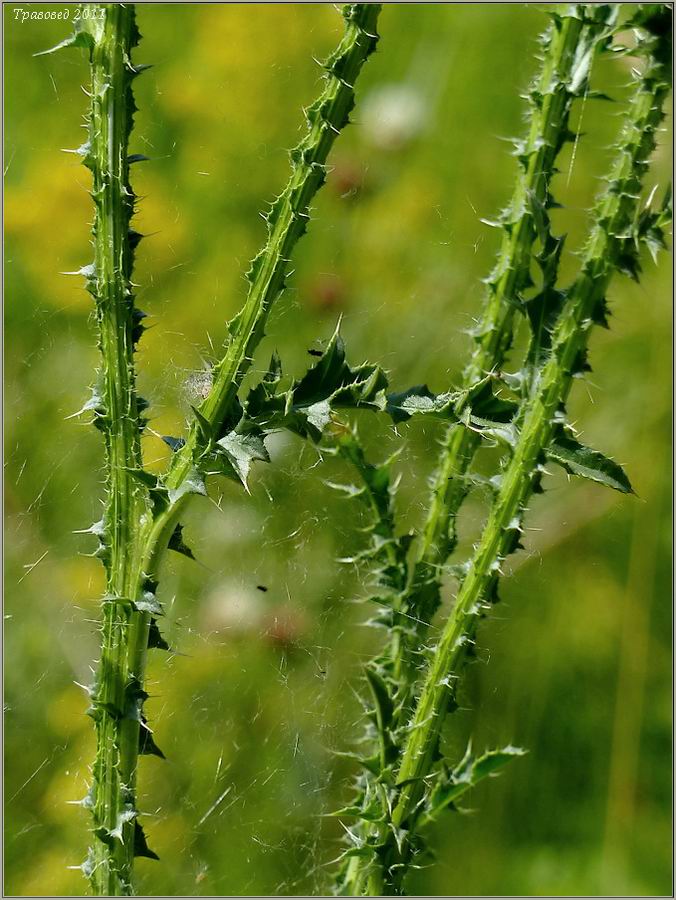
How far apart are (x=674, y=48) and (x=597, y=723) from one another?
1.54 m

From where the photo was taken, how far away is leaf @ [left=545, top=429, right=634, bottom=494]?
860mm

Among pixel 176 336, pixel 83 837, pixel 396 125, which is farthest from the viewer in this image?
pixel 396 125

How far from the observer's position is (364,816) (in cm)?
84

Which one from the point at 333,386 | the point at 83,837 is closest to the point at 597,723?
the point at 83,837

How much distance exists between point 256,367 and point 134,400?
0.70ft

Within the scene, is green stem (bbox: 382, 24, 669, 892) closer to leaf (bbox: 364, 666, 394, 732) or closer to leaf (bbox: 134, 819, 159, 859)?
leaf (bbox: 364, 666, 394, 732)

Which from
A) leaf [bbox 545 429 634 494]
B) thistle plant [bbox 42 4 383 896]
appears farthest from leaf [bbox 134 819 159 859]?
leaf [bbox 545 429 634 494]

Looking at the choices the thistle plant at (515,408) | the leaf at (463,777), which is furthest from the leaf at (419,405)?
the leaf at (463,777)

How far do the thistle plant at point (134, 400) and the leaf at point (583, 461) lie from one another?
0.19m

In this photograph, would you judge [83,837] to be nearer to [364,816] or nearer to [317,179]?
[364,816]

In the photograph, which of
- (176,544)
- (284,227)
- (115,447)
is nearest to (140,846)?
(176,544)

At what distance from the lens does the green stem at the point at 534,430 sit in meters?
0.84

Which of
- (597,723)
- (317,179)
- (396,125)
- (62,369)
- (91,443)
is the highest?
(396,125)

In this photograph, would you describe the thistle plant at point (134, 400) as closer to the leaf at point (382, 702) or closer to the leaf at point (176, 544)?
the leaf at point (176, 544)
